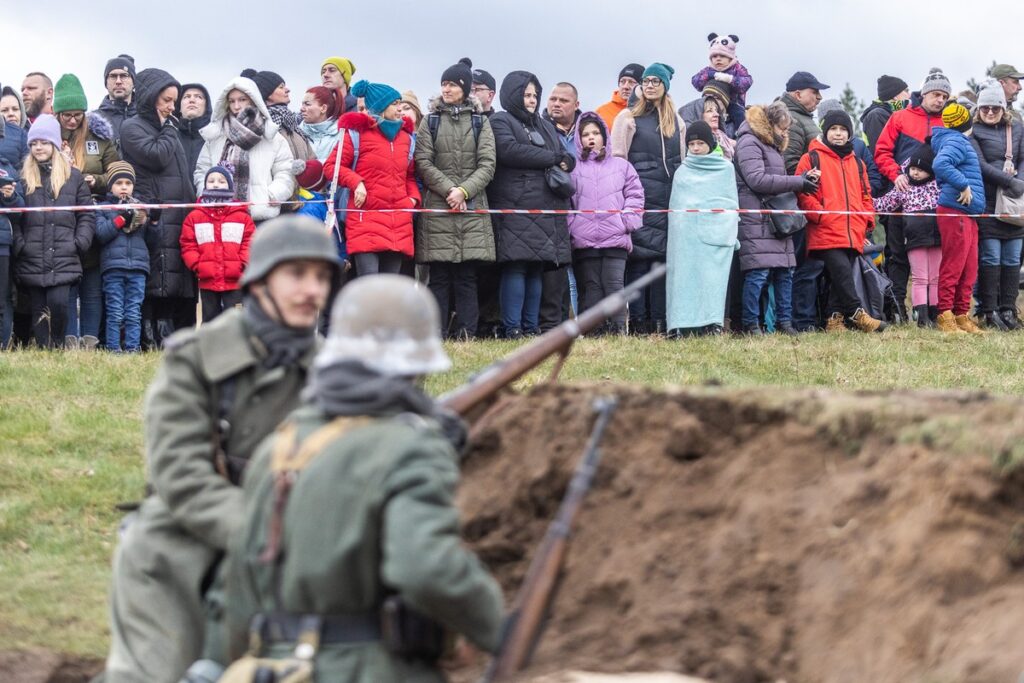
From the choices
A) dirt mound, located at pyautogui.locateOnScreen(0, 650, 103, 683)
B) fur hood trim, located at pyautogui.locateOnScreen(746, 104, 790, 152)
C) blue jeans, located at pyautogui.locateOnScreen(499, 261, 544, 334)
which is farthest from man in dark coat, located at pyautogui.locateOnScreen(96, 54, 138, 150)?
dirt mound, located at pyautogui.locateOnScreen(0, 650, 103, 683)

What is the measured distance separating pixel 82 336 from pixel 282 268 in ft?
29.7

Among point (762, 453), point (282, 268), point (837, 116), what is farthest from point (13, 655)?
point (837, 116)

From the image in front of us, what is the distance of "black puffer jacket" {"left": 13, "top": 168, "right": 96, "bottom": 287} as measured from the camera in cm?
1364

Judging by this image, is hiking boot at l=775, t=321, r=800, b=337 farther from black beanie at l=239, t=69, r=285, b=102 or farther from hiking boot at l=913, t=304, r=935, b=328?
black beanie at l=239, t=69, r=285, b=102

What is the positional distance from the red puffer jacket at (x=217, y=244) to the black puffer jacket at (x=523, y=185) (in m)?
2.35

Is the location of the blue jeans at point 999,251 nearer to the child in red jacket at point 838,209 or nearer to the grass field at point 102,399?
the grass field at point 102,399

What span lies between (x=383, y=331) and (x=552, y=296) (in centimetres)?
1079

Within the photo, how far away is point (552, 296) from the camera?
49.8ft

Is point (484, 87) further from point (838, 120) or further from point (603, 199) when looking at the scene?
point (838, 120)

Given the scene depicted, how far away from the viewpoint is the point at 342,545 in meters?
4.36

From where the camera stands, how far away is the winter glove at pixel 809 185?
51.5 feet

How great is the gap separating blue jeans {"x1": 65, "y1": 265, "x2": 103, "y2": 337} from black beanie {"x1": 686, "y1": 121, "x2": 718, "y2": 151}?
5561 mm

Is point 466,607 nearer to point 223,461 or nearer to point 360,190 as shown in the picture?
point 223,461

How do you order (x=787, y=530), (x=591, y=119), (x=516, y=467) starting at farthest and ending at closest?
(x=591, y=119) → (x=516, y=467) → (x=787, y=530)
